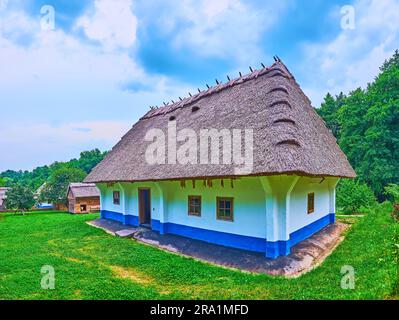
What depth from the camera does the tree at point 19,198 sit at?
25016 millimetres

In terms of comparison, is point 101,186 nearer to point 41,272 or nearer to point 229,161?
point 41,272

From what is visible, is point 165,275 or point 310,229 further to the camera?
point 310,229

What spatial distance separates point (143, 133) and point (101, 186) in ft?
16.1

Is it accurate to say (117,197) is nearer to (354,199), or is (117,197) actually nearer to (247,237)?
(247,237)

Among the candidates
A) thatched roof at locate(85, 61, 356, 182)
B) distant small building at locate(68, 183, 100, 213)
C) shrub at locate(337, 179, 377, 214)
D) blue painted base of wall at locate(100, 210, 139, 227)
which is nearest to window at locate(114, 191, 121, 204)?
blue painted base of wall at locate(100, 210, 139, 227)

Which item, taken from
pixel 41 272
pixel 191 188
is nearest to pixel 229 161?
pixel 191 188

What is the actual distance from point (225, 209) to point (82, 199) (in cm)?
2059

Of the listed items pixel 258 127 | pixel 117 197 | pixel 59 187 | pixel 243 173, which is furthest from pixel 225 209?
pixel 59 187

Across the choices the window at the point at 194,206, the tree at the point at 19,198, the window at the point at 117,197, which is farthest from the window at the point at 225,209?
the tree at the point at 19,198

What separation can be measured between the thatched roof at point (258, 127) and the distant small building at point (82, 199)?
1197 centimetres

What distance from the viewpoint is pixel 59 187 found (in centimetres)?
2928

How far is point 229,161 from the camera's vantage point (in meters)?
8.11

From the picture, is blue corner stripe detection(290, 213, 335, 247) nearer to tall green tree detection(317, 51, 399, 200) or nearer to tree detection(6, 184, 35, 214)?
tall green tree detection(317, 51, 399, 200)

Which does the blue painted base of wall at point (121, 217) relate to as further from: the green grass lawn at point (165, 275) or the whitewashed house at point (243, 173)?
the green grass lawn at point (165, 275)
